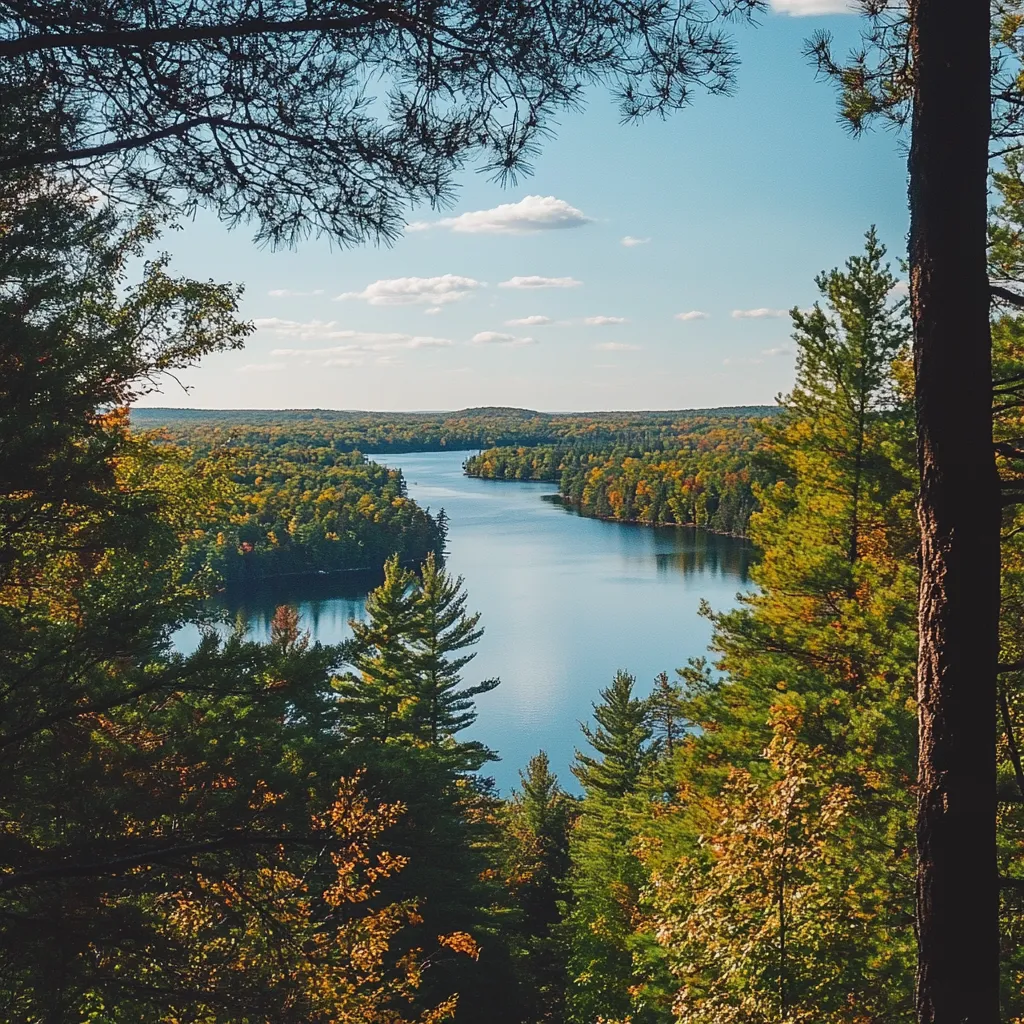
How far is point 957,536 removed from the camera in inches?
90.3

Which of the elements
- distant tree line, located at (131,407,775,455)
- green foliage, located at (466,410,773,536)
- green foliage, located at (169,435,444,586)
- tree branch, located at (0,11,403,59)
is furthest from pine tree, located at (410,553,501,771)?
distant tree line, located at (131,407,775,455)

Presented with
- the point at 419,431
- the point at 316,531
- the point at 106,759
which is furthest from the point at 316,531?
the point at 419,431

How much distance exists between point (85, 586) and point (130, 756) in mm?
2153

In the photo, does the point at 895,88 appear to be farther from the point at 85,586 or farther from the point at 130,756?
the point at 85,586

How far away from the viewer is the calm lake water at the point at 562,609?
3112cm

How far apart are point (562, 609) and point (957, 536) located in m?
41.6

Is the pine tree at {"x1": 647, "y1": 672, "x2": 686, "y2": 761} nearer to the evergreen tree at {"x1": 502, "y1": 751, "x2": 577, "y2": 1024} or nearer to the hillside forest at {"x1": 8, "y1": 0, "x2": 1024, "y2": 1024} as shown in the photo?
the evergreen tree at {"x1": 502, "y1": 751, "x2": 577, "y2": 1024}

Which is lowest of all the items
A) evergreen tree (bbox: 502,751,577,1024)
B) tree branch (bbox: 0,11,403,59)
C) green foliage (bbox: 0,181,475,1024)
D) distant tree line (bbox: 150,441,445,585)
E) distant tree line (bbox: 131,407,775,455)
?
evergreen tree (bbox: 502,751,577,1024)

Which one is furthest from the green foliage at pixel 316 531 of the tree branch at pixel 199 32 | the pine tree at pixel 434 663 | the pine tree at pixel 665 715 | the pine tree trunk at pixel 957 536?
the pine tree trunk at pixel 957 536

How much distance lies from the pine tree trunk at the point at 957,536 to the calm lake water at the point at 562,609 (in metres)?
25.3

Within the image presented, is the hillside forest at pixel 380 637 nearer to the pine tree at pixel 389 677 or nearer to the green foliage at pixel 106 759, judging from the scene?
the green foliage at pixel 106 759

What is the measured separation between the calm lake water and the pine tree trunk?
25.3 m

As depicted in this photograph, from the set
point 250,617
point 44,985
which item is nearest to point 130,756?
point 44,985

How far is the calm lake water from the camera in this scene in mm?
31125
